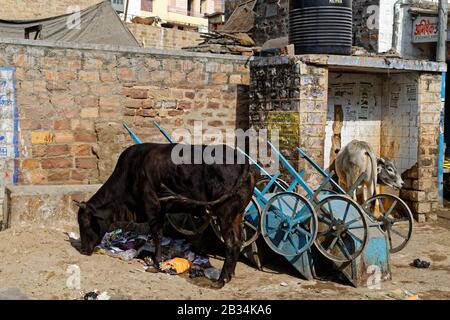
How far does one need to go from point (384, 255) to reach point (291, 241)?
1036mm

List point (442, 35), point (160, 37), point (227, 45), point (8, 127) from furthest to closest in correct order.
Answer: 1. point (160, 37)
2. point (227, 45)
3. point (442, 35)
4. point (8, 127)

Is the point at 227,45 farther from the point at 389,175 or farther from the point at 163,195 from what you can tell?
the point at 163,195

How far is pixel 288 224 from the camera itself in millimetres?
6410

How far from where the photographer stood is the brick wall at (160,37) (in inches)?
779

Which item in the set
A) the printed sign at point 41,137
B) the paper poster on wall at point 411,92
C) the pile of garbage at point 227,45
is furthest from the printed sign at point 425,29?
the printed sign at point 41,137

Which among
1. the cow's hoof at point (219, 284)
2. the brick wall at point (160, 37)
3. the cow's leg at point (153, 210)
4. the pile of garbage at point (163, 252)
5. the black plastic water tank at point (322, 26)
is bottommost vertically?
the cow's hoof at point (219, 284)

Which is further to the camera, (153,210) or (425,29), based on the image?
(425,29)

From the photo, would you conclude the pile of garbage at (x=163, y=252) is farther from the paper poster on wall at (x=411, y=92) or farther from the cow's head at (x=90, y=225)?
the paper poster on wall at (x=411, y=92)

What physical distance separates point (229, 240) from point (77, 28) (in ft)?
23.9

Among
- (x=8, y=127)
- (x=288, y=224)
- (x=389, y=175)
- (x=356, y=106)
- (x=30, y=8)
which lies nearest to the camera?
(x=288, y=224)

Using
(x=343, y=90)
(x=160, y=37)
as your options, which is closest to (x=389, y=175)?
(x=343, y=90)

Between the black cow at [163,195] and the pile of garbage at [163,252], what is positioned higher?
the black cow at [163,195]

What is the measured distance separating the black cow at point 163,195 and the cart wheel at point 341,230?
0.89 meters

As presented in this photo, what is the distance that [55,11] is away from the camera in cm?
2045
